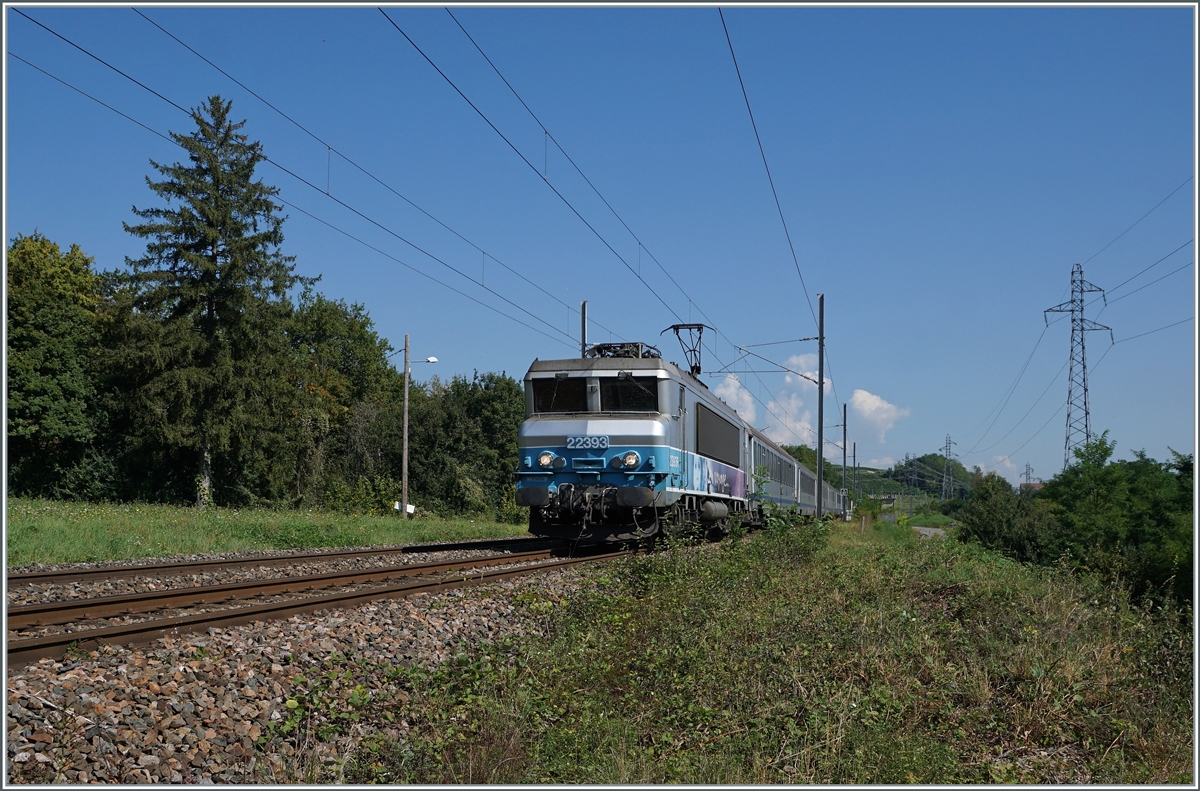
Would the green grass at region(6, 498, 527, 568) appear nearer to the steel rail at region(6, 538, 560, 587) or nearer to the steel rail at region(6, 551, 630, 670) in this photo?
the steel rail at region(6, 538, 560, 587)

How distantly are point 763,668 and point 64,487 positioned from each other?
39.5m

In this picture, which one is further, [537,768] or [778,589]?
[778,589]

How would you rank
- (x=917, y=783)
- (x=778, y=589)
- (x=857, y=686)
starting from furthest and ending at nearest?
(x=778, y=589), (x=857, y=686), (x=917, y=783)

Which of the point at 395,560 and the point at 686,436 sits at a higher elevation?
the point at 686,436

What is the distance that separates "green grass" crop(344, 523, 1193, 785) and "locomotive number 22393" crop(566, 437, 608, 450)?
5.97 m

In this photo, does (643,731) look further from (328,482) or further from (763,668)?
(328,482)

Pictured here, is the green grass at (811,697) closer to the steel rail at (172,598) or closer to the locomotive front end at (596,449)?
the steel rail at (172,598)

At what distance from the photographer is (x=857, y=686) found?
7.26 m

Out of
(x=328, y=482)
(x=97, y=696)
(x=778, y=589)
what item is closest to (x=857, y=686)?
(x=778, y=589)

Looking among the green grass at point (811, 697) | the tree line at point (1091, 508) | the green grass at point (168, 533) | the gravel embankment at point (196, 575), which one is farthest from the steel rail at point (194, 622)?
the tree line at point (1091, 508)

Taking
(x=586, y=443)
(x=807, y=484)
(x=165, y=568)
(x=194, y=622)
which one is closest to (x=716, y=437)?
(x=586, y=443)

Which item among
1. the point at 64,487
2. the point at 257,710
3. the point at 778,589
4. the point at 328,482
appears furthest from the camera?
the point at 328,482

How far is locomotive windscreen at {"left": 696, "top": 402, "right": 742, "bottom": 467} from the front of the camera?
1895cm

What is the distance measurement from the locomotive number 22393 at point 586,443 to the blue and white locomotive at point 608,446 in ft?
0.06
